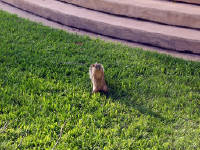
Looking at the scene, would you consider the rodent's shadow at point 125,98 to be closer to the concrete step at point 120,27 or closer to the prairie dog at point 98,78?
the prairie dog at point 98,78

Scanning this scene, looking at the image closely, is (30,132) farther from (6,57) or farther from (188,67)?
(188,67)

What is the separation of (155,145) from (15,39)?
364 cm

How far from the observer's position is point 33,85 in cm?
418

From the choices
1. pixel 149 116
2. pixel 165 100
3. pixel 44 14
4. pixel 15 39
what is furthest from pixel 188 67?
pixel 44 14

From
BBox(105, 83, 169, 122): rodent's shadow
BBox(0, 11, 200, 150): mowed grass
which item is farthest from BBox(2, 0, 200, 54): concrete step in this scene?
BBox(105, 83, 169, 122): rodent's shadow

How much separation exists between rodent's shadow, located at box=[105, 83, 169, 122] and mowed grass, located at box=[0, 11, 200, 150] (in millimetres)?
14

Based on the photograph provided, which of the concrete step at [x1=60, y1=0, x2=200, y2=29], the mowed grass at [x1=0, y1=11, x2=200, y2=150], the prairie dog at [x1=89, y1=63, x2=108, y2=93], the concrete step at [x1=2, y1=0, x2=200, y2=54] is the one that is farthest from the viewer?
the concrete step at [x1=60, y1=0, x2=200, y2=29]

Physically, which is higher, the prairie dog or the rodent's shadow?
the prairie dog

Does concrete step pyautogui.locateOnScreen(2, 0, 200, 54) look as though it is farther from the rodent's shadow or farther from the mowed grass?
the rodent's shadow

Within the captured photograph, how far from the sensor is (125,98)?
159 inches

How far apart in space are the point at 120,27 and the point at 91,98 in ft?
7.58

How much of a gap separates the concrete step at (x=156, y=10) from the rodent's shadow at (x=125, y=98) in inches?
90.3

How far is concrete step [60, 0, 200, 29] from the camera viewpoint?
5.60m

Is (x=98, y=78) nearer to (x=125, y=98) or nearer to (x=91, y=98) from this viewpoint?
(x=91, y=98)
